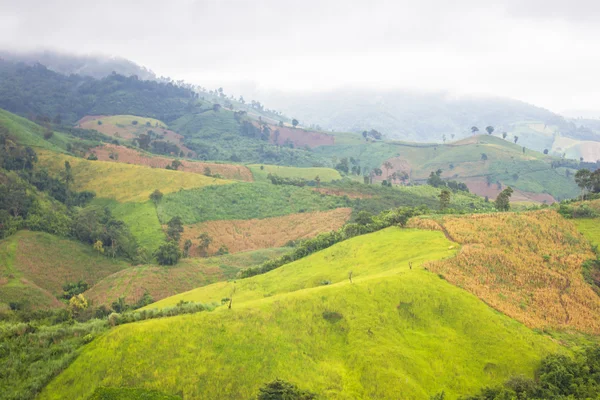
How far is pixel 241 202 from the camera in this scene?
107 m

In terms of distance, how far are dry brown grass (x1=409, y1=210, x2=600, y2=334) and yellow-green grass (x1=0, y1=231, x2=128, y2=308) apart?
54114mm

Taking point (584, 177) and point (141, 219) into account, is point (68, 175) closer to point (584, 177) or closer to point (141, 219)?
point (141, 219)

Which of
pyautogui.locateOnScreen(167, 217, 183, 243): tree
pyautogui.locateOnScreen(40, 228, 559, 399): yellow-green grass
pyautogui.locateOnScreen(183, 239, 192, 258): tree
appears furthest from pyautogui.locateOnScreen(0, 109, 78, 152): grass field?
pyautogui.locateOnScreen(40, 228, 559, 399): yellow-green grass

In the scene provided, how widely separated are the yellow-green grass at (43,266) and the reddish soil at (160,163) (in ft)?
224

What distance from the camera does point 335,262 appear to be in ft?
159

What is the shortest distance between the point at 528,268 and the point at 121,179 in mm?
99802

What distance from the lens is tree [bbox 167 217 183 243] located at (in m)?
81.3

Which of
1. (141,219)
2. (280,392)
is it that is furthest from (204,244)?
(280,392)

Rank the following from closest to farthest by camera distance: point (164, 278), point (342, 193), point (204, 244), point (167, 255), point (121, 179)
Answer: point (164, 278) < point (167, 255) < point (204, 244) < point (121, 179) < point (342, 193)

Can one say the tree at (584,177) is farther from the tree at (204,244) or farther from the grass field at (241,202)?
the tree at (204,244)

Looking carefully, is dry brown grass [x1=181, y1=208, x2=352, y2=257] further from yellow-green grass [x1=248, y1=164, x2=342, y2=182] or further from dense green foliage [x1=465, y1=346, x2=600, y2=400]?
dense green foliage [x1=465, y1=346, x2=600, y2=400]

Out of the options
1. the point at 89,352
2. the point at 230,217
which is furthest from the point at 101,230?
the point at 89,352

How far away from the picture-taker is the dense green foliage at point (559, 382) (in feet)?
71.4

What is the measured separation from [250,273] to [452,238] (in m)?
27.6
